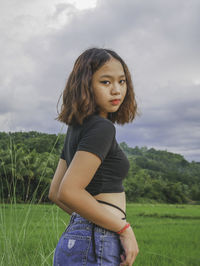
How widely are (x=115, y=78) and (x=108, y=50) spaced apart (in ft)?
0.63

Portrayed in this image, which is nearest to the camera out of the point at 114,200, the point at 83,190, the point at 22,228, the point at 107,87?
the point at 83,190

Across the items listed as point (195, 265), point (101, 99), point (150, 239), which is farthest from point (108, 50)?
point (150, 239)

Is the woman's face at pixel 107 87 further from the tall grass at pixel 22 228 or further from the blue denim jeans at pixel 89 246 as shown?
the tall grass at pixel 22 228

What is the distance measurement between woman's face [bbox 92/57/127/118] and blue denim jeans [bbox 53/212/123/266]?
0.50 m

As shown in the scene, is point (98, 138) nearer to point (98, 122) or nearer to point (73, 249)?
point (98, 122)

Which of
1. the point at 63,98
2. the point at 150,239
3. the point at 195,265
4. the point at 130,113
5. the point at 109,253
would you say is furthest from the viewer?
the point at 150,239

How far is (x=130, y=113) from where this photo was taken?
1614mm

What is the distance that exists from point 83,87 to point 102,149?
0.33m

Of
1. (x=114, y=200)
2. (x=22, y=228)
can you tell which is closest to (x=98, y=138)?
(x=114, y=200)

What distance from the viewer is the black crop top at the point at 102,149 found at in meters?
1.12

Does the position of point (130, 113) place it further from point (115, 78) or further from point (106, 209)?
point (106, 209)

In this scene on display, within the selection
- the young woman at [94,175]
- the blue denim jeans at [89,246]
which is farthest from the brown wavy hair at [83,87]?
the blue denim jeans at [89,246]

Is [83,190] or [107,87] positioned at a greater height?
[107,87]

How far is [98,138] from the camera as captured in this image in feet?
3.70
